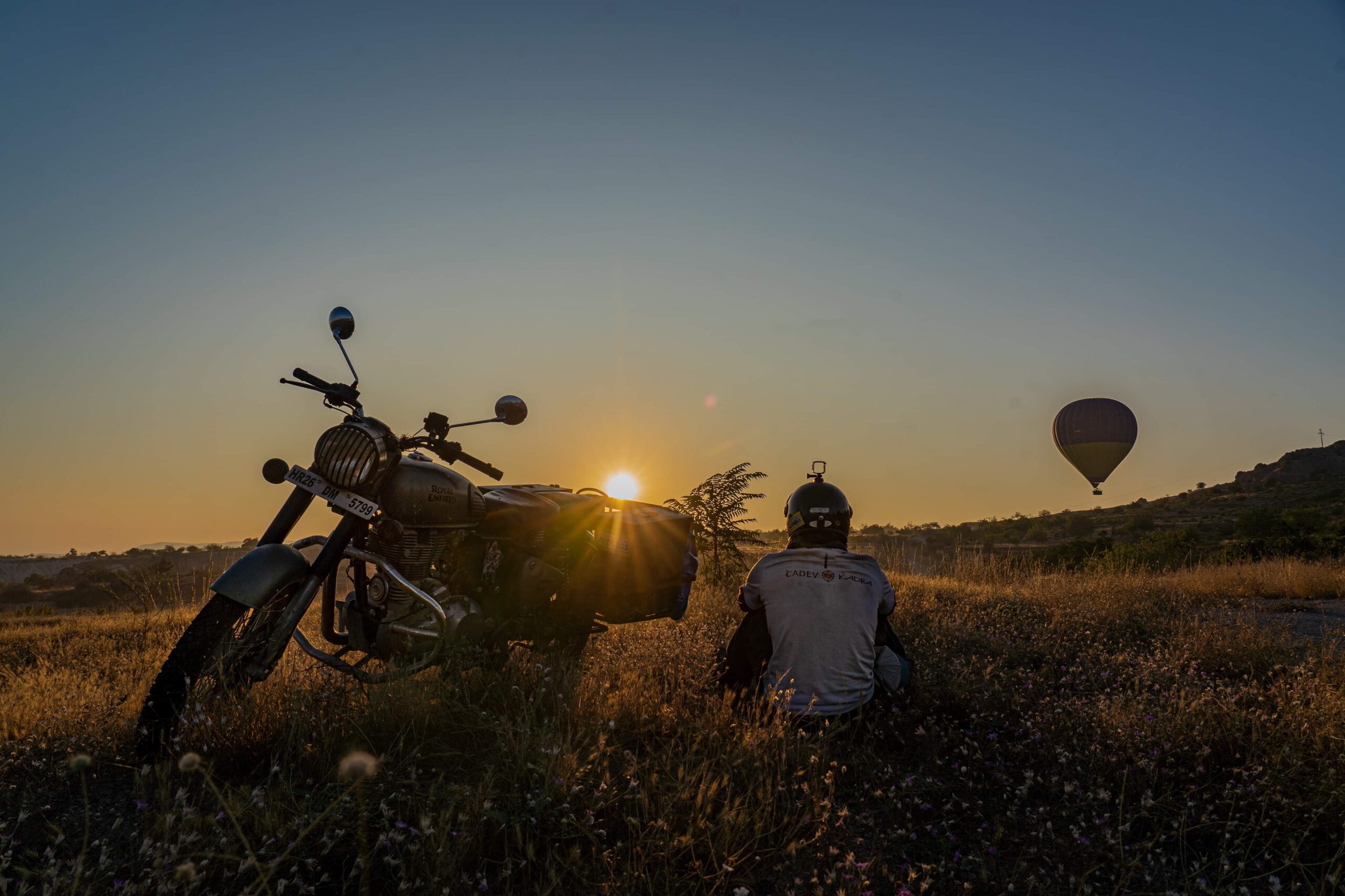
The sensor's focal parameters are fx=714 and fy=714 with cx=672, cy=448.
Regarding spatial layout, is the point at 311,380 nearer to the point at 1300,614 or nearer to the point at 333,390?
the point at 333,390

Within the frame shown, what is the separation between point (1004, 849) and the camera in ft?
10.8

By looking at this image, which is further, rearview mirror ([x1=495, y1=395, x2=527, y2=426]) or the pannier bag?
the pannier bag

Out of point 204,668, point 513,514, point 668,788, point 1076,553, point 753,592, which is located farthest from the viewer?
point 1076,553

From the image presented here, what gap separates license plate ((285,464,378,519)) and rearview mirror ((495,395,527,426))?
100 centimetres

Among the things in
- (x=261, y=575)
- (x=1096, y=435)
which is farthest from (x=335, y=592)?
(x=1096, y=435)

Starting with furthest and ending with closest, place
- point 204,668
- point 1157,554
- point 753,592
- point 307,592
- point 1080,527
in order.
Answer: point 1080,527, point 1157,554, point 753,592, point 307,592, point 204,668

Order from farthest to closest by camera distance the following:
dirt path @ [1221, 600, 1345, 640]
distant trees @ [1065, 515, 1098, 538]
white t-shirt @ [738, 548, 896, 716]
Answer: distant trees @ [1065, 515, 1098, 538] → dirt path @ [1221, 600, 1345, 640] → white t-shirt @ [738, 548, 896, 716]

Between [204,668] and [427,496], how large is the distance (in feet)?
4.48

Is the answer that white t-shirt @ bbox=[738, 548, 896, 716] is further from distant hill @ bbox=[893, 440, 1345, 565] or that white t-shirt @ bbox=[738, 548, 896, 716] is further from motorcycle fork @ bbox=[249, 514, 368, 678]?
distant hill @ bbox=[893, 440, 1345, 565]

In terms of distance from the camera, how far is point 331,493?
153 inches

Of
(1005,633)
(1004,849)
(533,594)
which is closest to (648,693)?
(533,594)

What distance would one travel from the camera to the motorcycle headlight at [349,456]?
385 cm

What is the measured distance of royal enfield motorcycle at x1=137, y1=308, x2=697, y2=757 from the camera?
3.63 meters

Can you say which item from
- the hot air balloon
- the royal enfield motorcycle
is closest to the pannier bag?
the royal enfield motorcycle
